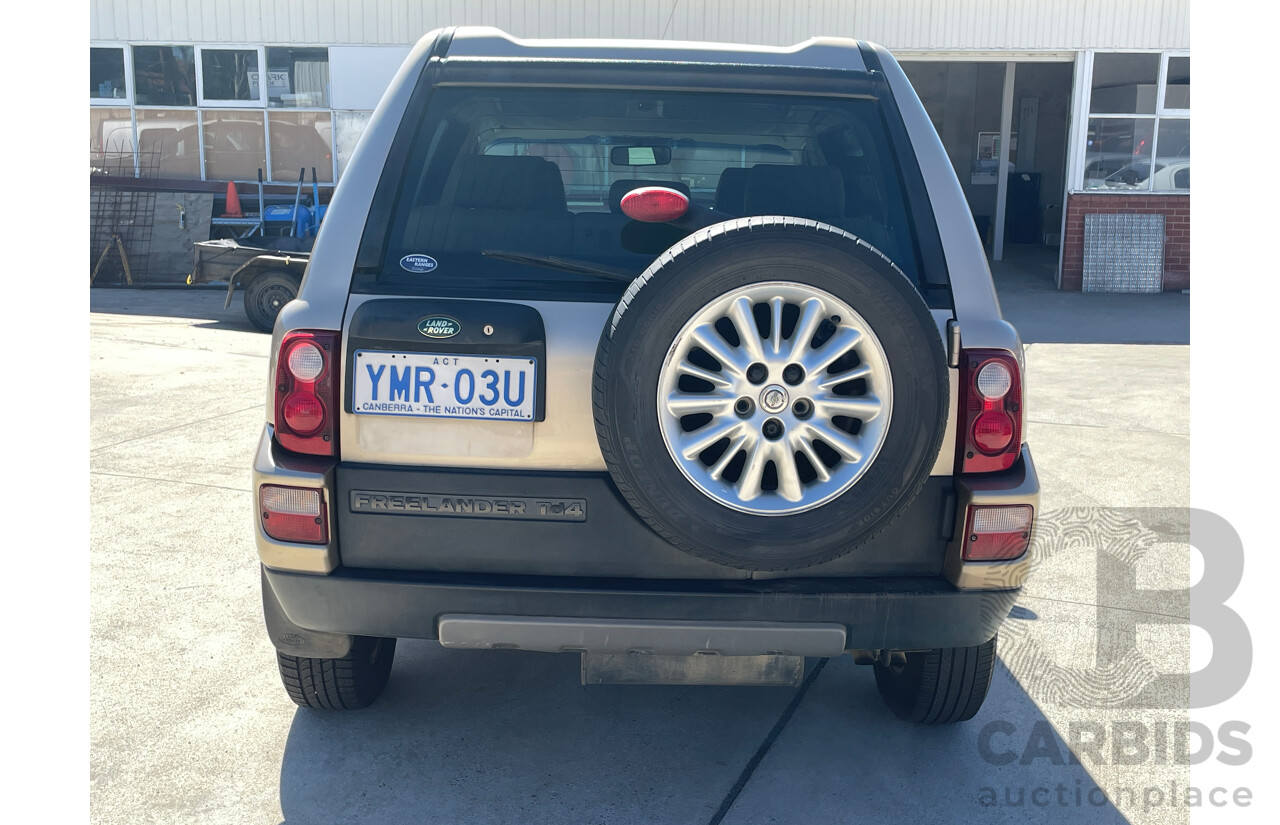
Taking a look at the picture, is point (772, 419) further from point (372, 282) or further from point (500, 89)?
point (500, 89)

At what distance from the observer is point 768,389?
7.43 feet

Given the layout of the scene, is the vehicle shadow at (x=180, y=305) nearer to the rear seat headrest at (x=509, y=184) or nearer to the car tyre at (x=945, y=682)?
the rear seat headrest at (x=509, y=184)

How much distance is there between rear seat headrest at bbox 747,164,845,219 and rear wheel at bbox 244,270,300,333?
9.30 meters

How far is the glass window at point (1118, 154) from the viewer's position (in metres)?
15.6

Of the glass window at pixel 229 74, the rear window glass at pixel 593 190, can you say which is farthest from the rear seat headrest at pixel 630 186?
the glass window at pixel 229 74

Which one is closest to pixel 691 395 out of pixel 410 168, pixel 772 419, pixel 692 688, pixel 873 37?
pixel 772 419

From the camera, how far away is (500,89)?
9.06 feet

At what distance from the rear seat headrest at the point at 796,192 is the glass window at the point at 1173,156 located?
14861 millimetres

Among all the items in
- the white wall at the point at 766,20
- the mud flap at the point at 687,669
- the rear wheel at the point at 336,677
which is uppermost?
the white wall at the point at 766,20

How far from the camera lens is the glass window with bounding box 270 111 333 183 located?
16469 millimetres

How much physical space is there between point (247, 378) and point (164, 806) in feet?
20.7

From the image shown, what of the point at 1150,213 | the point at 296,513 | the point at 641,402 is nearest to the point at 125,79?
the point at 1150,213

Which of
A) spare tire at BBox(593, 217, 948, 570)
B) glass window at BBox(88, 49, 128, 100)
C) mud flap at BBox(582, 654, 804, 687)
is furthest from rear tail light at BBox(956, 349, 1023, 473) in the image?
glass window at BBox(88, 49, 128, 100)

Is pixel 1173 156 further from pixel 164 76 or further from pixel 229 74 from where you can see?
pixel 164 76
